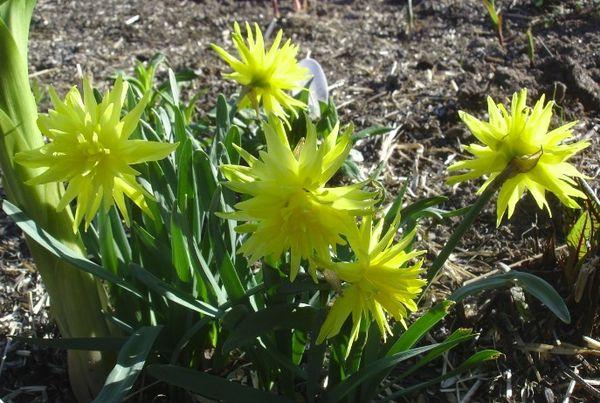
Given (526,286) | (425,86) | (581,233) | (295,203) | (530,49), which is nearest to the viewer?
(295,203)

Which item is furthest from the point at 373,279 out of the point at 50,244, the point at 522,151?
the point at 50,244

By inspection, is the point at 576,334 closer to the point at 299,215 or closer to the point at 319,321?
the point at 319,321

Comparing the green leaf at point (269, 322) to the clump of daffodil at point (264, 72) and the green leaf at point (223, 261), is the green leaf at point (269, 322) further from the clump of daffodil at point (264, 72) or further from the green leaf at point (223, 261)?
the clump of daffodil at point (264, 72)

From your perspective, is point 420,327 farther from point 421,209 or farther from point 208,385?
point 208,385

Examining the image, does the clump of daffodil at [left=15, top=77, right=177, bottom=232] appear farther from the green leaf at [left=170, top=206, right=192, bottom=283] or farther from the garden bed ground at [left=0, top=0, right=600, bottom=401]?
the garden bed ground at [left=0, top=0, right=600, bottom=401]

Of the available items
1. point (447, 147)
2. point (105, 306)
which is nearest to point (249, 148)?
point (447, 147)

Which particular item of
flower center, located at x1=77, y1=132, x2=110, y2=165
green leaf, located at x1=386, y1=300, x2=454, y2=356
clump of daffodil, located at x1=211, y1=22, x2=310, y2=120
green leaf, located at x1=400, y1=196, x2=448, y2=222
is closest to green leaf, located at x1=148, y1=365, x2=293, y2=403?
green leaf, located at x1=386, y1=300, x2=454, y2=356

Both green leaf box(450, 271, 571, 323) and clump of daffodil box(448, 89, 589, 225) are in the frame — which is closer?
clump of daffodil box(448, 89, 589, 225)
